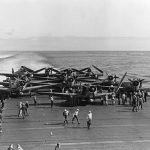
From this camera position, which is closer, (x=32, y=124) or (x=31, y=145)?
(x=31, y=145)

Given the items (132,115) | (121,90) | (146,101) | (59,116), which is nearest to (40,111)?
(59,116)

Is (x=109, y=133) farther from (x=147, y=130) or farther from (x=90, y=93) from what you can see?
(x=90, y=93)

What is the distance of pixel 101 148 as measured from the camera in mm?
24531

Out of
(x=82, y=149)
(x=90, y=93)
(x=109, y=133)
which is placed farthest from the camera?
(x=90, y=93)

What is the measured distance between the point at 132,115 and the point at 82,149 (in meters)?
14.2

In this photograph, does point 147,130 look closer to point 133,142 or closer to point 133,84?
point 133,142

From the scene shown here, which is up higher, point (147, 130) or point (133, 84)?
point (133, 84)

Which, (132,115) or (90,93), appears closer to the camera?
(132,115)

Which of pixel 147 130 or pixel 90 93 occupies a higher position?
pixel 90 93

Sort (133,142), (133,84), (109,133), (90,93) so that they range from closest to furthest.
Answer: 1. (133,142)
2. (109,133)
3. (90,93)
4. (133,84)

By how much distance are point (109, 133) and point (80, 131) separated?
253 cm

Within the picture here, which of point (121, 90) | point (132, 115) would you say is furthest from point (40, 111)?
point (121, 90)

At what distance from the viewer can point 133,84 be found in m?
47.1

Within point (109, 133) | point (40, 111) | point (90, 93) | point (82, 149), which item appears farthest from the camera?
point (90, 93)
